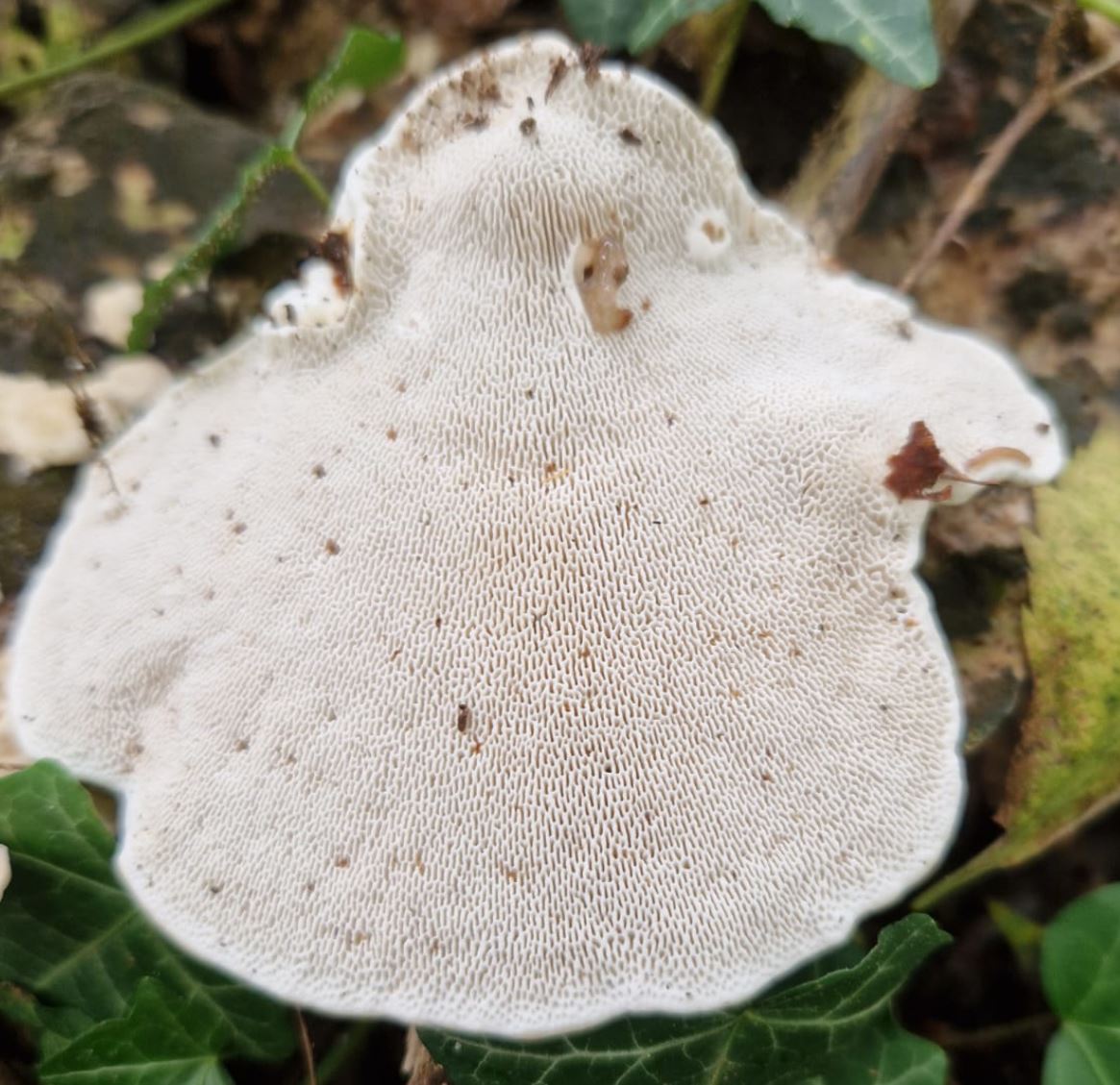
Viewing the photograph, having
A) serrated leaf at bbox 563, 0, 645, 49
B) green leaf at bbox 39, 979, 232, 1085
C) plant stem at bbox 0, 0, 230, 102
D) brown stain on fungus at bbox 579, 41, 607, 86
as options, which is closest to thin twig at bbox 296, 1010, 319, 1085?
green leaf at bbox 39, 979, 232, 1085

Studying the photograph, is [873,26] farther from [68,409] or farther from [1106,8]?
[68,409]

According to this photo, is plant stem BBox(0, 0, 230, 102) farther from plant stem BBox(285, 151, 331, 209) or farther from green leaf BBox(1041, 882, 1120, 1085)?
green leaf BBox(1041, 882, 1120, 1085)

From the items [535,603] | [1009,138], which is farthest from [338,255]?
[1009,138]

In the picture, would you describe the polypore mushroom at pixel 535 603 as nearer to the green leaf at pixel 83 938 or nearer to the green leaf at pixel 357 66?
the green leaf at pixel 83 938

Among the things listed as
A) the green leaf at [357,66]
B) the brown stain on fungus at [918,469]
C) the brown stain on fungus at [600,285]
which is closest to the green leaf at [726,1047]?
the brown stain on fungus at [918,469]

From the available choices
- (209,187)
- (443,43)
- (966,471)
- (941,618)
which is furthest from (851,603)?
(443,43)

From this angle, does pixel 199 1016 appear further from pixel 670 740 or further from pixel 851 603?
pixel 851 603

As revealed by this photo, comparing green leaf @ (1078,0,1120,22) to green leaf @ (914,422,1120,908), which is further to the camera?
green leaf @ (1078,0,1120,22)
